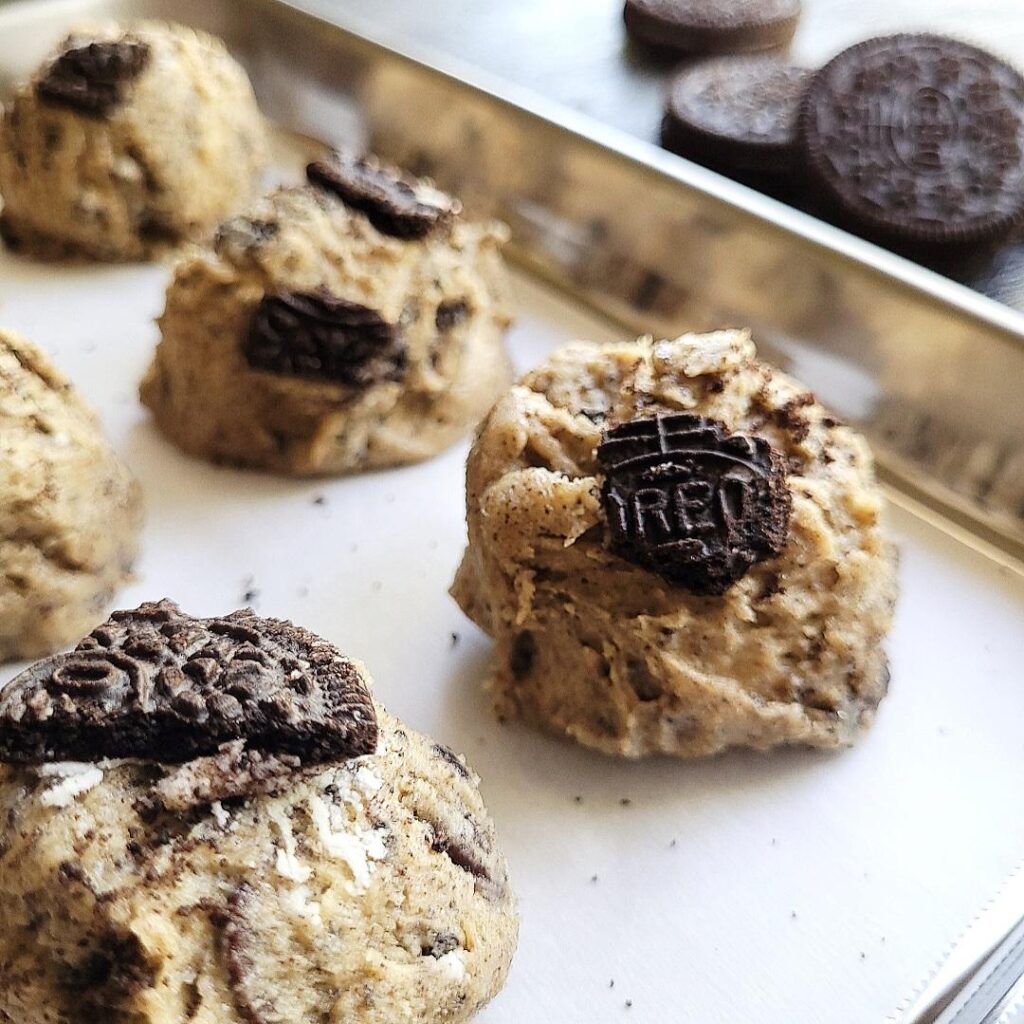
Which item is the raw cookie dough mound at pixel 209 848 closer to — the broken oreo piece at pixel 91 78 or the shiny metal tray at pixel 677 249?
the shiny metal tray at pixel 677 249

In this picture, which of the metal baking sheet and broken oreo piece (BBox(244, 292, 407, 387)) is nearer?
the metal baking sheet

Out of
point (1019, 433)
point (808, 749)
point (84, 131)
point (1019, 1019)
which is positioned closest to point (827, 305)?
point (1019, 433)

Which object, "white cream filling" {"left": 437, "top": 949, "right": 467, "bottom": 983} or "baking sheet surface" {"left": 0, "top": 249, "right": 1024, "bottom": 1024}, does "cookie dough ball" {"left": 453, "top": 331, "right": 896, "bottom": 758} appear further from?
"white cream filling" {"left": 437, "top": 949, "right": 467, "bottom": 983}

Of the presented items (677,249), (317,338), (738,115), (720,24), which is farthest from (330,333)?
(720,24)

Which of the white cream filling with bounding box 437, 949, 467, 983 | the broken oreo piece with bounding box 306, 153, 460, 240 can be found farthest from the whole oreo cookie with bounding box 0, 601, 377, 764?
the broken oreo piece with bounding box 306, 153, 460, 240

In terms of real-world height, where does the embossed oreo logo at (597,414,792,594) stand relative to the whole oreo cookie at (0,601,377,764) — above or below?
above

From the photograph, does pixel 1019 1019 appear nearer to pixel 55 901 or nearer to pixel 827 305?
pixel 55 901
